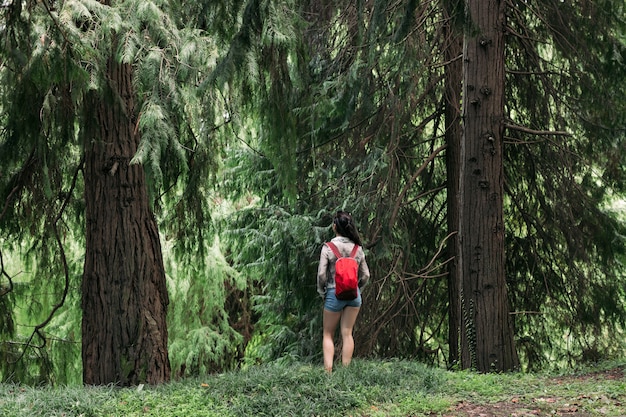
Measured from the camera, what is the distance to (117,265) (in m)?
7.83

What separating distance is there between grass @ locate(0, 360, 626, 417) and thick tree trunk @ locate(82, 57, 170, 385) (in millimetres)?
574

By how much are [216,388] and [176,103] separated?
2620 millimetres

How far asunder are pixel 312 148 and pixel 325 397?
3.21m

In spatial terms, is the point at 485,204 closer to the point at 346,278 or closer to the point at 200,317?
the point at 346,278

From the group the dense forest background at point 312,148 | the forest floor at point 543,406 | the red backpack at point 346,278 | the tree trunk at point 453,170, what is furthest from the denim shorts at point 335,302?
the tree trunk at point 453,170

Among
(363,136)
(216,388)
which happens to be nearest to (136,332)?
(216,388)

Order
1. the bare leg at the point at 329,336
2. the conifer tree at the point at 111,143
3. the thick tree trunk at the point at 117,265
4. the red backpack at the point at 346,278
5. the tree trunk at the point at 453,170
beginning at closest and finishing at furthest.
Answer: the conifer tree at the point at 111,143, the red backpack at the point at 346,278, the bare leg at the point at 329,336, the thick tree trunk at the point at 117,265, the tree trunk at the point at 453,170

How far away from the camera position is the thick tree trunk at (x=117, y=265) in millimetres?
7781

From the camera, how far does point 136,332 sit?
7.83 metres

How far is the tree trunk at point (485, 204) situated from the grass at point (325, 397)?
4.61 ft

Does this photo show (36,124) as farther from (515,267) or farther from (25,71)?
(515,267)

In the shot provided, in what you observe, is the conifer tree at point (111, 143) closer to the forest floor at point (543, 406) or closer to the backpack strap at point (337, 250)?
the backpack strap at point (337, 250)

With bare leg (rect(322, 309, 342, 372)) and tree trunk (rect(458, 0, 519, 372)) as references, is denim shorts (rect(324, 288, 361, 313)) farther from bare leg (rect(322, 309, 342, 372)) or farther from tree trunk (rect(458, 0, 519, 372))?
tree trunk (rect(458, 0, 519, 372))

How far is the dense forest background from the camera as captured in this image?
677cm
